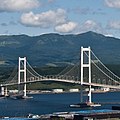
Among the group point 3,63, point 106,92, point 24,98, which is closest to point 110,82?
point 24,98

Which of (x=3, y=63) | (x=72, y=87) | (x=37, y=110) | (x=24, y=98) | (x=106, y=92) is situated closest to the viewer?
(x=37, y=110)

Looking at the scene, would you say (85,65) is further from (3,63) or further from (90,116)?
(3,63)

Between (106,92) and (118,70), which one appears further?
(118,70)

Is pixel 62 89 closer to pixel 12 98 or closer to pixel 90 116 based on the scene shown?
pixel 12 98

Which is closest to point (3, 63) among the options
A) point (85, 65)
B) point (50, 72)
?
point (50, 72)

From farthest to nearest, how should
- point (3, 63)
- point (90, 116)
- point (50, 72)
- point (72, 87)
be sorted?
1. point (3, 63)
2. point (50, 72)
3. point (72, 87)
4. point (90, 116)

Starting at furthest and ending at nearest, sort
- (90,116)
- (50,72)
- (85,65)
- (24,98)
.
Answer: (50,72) → (24,98) → (85,65) → (90,116)

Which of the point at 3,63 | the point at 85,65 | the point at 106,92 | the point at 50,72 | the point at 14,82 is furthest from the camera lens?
the point at 3,63

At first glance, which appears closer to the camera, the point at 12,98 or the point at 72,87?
the point at 12,98

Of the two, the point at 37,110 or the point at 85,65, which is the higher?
the point at 85,65
